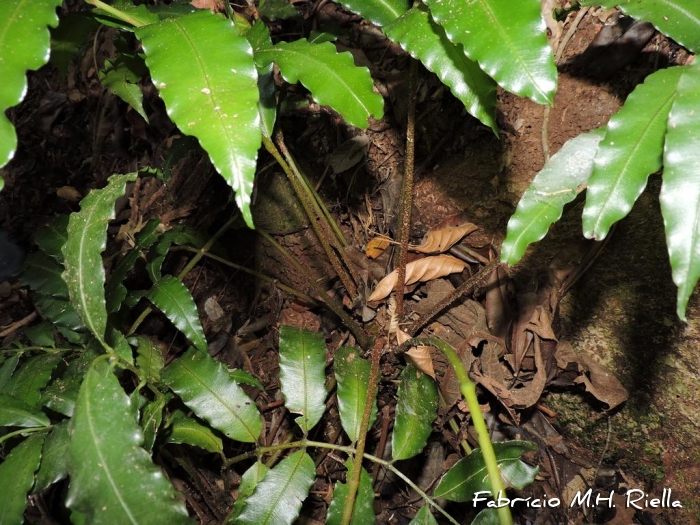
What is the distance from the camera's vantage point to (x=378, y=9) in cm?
128

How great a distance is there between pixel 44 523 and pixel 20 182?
2.29m

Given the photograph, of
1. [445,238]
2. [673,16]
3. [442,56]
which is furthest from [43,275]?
[673,16]

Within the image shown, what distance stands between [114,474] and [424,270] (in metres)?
1.15

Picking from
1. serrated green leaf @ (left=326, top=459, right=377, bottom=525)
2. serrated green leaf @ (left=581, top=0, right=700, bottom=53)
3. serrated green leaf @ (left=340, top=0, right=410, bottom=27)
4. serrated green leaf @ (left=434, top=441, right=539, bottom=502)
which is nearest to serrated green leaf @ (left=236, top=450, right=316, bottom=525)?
serrated green leaf @ (left=326, top=459, right=377, bottom=525)

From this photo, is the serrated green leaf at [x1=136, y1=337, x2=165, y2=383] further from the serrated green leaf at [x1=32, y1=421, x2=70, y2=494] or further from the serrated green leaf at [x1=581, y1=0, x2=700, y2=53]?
the serrated green leaf at [x1=581, y1=0, x2=700, y2=53]

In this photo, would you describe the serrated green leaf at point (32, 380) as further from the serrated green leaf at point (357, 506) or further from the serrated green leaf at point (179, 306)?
the serrated green leaf at point (357, 506)

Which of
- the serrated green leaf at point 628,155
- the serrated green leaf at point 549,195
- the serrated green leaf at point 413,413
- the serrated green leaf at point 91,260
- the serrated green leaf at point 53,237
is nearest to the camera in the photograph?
the serrated green leaf at point 628,155

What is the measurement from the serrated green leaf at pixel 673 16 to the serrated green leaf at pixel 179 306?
132 cm

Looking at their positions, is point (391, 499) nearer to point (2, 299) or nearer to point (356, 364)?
point (356, 364)

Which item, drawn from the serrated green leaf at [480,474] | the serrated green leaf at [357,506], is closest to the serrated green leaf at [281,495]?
the serrated green leaf at [357,506]

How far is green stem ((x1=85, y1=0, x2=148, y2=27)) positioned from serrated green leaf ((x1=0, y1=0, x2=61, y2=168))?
0.57ft

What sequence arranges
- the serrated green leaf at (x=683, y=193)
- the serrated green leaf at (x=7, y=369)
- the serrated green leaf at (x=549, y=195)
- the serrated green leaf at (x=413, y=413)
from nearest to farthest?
the serrated green leaf at (x=683, y=193) < the serrated green leaf at (x=549, y=195) < the serrated green leaf at (x=413, y=413) < the serrated green leaf at (x=7, y=369)

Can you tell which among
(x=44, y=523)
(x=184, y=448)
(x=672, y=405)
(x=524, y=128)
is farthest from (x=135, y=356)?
(x=672, y=405)

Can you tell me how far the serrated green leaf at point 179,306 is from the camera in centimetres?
153
